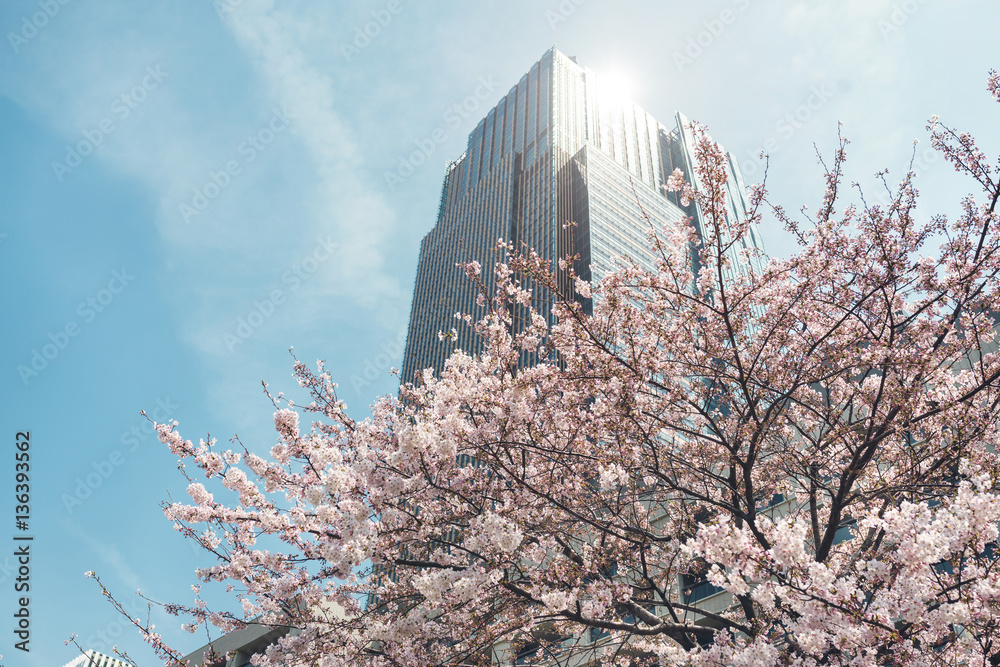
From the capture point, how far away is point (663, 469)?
894 centimetres

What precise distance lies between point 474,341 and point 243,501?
255ft

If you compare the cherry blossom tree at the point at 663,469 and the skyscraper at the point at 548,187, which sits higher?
the skyscraper at the point at 548,187

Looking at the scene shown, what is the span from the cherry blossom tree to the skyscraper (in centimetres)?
6308

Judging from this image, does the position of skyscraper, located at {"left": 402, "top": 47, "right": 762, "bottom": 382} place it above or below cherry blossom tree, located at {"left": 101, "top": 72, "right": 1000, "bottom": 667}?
above

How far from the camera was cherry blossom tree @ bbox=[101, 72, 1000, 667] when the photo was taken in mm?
5363

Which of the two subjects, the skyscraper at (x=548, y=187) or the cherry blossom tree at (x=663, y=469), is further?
the skyscraper at (x=548, y=187)

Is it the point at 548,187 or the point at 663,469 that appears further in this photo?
the point at 548,187

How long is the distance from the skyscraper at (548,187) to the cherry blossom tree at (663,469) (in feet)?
207

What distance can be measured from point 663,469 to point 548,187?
89.6 meters

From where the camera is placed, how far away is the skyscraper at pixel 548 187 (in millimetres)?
86625

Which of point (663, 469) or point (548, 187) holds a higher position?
point (548, 187)

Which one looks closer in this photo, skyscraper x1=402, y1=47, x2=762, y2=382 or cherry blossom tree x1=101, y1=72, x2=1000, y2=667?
cherry blossom tree x1=101, y1=72, x2=1000, y2=667

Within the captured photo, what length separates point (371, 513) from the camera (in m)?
6.70

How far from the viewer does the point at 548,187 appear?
94.3m
